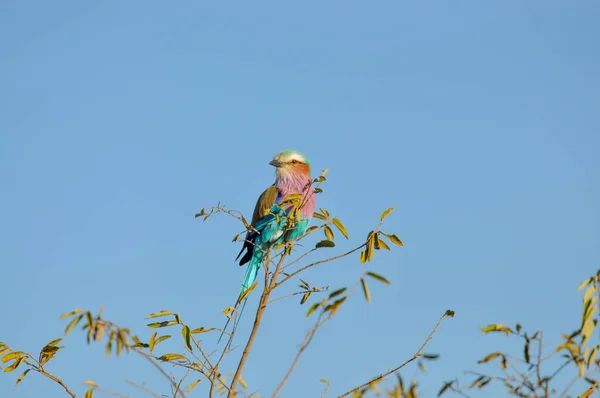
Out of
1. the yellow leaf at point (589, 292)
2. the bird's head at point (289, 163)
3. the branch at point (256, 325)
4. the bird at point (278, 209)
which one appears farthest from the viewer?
the bird's head at point (289, 163)

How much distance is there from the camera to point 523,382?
253 cm

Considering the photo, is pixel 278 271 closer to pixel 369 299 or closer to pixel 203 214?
pixel 203 214

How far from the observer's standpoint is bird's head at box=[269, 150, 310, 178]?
678cm

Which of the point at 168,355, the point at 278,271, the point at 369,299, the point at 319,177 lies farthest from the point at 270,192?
the point at 369,299

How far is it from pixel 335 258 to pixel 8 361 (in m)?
1.36

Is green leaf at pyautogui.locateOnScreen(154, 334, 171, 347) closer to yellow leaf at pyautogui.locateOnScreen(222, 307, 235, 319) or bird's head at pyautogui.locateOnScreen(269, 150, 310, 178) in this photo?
yellow leaf at pyautogui.locateOnScreen(222, 307, 235, 319)

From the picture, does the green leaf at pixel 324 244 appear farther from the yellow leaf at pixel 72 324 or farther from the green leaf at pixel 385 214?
the yellow leaf at pixel 72 324

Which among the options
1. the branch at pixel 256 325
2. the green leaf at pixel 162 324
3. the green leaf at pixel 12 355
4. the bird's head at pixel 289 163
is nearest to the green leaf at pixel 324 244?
the branch at pixel 256 325

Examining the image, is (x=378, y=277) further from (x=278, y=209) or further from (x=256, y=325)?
(x=278, y=209)

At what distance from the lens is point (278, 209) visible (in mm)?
5961

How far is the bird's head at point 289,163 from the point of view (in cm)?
678

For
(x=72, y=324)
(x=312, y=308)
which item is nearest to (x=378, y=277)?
(x=312, y=308)

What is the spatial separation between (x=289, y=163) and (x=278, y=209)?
937mm

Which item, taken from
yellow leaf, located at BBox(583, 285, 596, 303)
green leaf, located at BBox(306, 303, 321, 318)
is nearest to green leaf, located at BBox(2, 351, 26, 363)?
green leaf, located at BBox(306, 303, 321, 318)
